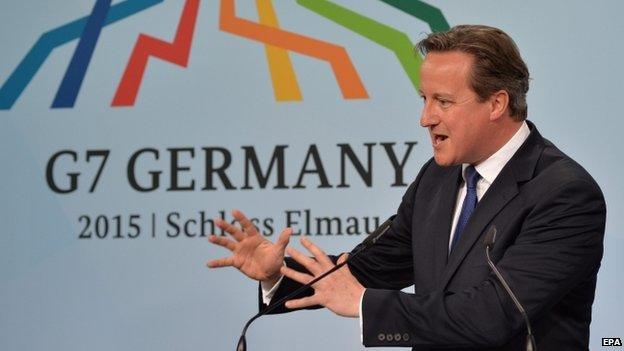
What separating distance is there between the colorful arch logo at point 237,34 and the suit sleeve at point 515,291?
1628 mm

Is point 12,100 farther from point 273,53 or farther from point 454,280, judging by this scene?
point 454,280

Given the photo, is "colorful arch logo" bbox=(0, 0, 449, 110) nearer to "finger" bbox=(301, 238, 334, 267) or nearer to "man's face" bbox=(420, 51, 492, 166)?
"man's face" bbox=(420, 51, 492, 166)

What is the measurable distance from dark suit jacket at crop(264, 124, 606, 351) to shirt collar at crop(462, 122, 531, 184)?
3 centimetres

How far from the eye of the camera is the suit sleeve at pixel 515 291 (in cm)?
227

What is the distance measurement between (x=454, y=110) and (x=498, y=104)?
0.13m

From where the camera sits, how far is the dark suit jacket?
2.29 m

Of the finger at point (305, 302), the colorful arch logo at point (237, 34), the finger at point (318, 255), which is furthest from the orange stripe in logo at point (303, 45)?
the finger at point (305, 302)

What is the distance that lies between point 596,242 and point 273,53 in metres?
1.95

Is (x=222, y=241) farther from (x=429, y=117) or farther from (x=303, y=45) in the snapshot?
(x=303, y=45)

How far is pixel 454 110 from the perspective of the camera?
102 inches

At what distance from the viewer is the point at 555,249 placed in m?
2.36

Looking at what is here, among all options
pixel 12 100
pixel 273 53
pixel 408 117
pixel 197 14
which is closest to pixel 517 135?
pixel 408 117

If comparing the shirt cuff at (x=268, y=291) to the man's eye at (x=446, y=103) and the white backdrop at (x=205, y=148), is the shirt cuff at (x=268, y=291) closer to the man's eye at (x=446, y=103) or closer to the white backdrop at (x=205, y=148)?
the man's eye at (x=446, y=103)

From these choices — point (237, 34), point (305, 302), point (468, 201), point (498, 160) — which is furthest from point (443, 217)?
point (237, 34)
